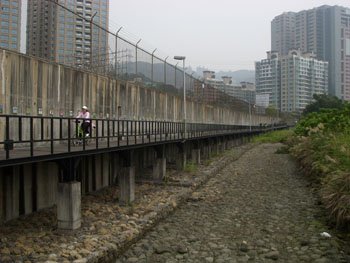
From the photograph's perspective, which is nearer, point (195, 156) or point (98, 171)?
point (98, 171)

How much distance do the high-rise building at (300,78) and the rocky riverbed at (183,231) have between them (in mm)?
98680

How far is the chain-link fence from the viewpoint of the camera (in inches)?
652

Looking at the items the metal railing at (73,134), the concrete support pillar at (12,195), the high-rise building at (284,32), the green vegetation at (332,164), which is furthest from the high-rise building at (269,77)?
the concrete support pillar at (12,195)

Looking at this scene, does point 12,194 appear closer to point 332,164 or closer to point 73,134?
point 73,134

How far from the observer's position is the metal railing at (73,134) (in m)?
9.34

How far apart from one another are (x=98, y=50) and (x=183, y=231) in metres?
10.8

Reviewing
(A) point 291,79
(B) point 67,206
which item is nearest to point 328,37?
(A) point 291,79

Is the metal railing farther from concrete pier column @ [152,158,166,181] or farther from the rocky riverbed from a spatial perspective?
the rocky riverbed

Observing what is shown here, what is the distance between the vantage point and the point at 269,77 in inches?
4665

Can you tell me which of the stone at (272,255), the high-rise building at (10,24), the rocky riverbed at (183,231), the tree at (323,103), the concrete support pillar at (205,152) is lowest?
the stone at (272,255)

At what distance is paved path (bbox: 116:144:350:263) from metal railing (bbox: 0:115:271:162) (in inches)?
118

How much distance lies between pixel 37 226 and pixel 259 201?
28.4 feet

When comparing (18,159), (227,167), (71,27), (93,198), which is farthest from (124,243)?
(227,167)

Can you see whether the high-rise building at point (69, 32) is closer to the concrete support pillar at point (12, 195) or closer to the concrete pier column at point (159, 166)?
the concrete pier column at point (159, 166)
